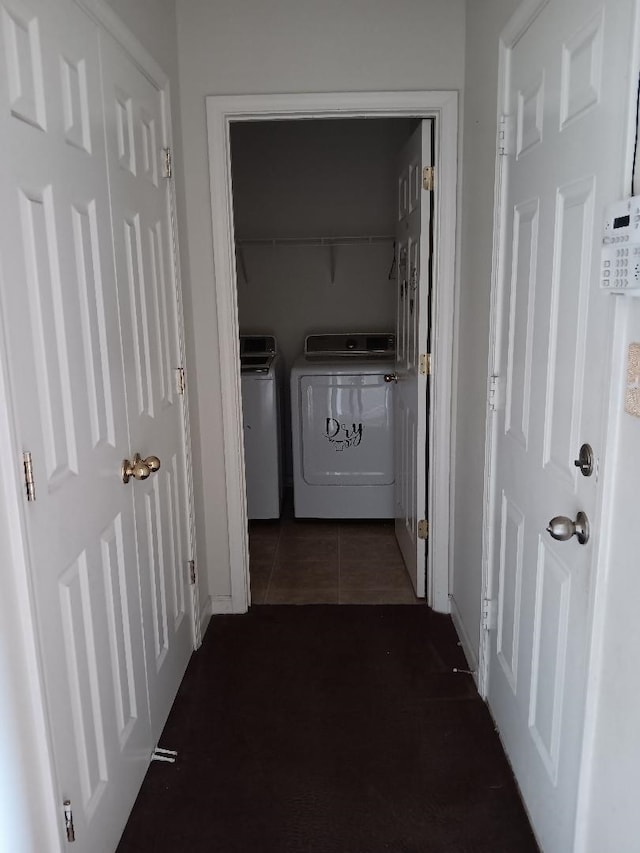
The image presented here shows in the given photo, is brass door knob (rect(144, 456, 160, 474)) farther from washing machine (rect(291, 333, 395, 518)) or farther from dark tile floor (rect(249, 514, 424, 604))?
washing machine (rect(291, 333, 395, 518))

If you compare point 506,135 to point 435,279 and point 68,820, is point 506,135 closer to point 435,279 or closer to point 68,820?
point 435,279

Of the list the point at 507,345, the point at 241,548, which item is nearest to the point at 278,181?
the point at 241,548

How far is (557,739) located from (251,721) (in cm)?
102

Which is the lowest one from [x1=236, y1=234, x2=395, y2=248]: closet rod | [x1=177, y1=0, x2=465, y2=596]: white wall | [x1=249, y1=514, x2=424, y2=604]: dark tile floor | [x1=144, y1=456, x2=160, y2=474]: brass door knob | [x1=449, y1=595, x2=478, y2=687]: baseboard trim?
[x1=249, y1=514, x2=424, y2=604]: dark tile floor

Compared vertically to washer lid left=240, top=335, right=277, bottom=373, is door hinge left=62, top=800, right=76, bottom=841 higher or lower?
lower

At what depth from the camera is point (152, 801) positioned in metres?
1.80

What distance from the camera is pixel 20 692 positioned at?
1.19 meters

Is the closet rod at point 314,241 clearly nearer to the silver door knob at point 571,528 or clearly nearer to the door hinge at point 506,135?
the door hinge at point 506,135

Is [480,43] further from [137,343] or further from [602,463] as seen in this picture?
[602,463]

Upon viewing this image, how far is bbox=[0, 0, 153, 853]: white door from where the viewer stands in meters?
1.20

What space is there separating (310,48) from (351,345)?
1.97 meters

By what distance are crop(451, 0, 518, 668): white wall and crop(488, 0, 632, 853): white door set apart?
0.66 ft

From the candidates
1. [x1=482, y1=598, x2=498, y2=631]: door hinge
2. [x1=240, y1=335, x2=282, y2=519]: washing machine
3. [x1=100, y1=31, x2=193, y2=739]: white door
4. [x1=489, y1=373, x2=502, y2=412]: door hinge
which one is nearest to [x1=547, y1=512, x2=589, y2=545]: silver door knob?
[x1=489, y1=373, x2=502, y2=412]: door hinge

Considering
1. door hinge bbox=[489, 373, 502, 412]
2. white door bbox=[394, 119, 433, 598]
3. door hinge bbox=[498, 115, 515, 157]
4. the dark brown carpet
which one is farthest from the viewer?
white door bbox=[394, 119, 433, 598]
